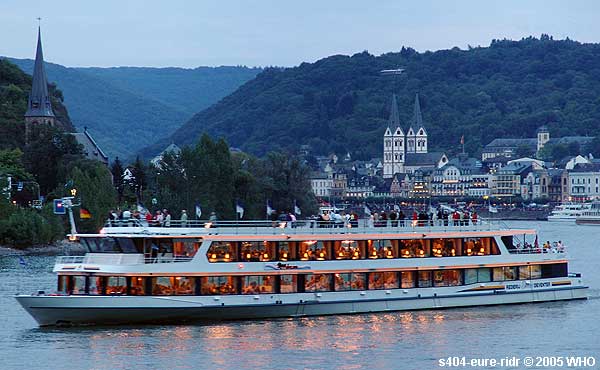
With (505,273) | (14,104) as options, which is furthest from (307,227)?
(14,104)

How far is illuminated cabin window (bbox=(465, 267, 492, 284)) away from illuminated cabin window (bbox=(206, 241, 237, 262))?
760 cm

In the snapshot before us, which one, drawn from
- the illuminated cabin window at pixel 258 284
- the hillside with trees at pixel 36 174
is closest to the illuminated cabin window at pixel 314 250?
the illuminated cabin window at pixel 258 284

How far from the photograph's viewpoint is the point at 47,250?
77.0 meters

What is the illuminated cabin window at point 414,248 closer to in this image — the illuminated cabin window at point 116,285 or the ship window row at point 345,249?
the ship window row at point 345,249

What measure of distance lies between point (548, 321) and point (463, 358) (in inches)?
257

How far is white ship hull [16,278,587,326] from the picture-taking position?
126 ft

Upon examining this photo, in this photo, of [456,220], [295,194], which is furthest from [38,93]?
[456,220]

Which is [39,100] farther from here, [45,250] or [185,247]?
[185,247]

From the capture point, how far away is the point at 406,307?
137 feet

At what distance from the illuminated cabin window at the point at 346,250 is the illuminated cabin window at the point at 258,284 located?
2176 mm

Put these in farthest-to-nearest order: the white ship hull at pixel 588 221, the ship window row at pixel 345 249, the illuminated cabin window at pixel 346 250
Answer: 1. the white ship hull at pixel 588 221
2. the illuminated cabin window at pixel 346 250
3. the ship window row at pixel 345 249

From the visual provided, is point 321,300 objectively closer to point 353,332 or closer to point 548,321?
point 353,332

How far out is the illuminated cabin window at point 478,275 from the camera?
42.8 m

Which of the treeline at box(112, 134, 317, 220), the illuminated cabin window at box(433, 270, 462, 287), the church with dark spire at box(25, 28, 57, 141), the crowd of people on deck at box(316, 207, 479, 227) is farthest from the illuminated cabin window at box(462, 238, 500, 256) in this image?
the church with dark spire at box(25, 28, 57, 141)
